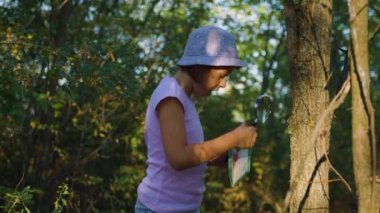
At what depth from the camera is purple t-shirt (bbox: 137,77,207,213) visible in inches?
102

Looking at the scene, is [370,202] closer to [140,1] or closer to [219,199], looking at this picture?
[140,1]

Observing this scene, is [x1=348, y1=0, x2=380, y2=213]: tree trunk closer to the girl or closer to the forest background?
the girl

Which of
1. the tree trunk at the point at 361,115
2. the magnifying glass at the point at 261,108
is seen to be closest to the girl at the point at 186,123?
the magnifying glass at the point at 261,108

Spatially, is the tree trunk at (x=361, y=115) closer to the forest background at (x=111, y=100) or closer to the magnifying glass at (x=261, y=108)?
the magnifying glass at (x=261, y=108)

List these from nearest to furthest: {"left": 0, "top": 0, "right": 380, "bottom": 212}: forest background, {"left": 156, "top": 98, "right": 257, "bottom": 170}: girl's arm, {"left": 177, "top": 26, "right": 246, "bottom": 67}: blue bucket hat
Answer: {"left": 156, "top": 98, "right": 257, "bottom": 170}: girl's arm
{"left": 177, "top": 26, "right": 246, "bottom": 67}: blue bucket hat
{"left": 0, "top": 0, "right": 380, "bottom": 212}: forest background

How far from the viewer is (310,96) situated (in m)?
2.89

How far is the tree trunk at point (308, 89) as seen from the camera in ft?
9.36

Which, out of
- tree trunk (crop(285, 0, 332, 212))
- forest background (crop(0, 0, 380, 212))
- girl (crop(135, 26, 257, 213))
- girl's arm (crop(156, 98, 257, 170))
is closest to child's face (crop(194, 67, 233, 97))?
girl (crop(135, 26, 257, 213))

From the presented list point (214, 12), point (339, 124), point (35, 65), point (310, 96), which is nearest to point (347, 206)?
point (339, 124)

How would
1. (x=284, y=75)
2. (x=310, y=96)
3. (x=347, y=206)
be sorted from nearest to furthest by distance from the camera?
(x=310, y=96) < (x=347, y=206) < (x=284, y=75)

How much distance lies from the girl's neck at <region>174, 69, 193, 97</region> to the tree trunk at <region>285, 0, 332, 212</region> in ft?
1.79

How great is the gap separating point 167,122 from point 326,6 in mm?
978

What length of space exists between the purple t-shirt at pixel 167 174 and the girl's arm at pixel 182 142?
87 millimetres

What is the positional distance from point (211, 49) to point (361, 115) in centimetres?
62
